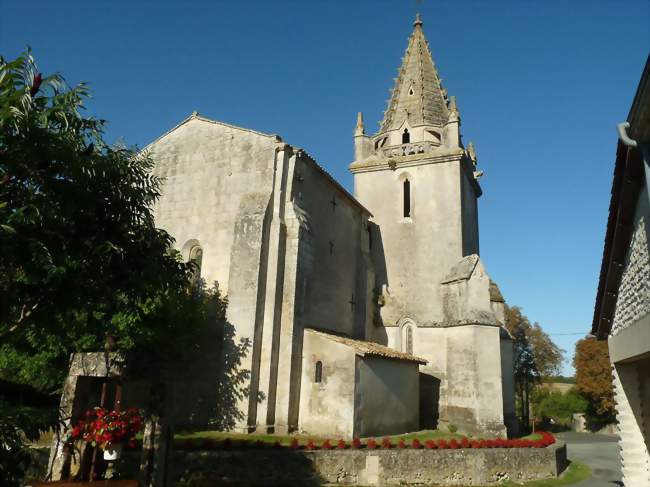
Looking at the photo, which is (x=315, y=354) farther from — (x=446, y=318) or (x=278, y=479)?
(x=446, y=318)

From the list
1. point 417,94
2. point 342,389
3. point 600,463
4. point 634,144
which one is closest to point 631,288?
point 634,144

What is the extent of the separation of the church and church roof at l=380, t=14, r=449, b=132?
0.09 m

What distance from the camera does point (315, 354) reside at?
18.7 m

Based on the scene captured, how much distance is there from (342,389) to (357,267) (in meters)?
8.72

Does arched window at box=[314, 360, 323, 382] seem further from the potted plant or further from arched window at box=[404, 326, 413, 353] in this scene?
the potted plant

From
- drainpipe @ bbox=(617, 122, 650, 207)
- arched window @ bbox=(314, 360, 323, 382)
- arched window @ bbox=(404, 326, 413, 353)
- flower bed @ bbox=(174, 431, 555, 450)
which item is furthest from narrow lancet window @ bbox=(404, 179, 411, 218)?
drainpipe @ bbox=(617, 122, 650, 207)

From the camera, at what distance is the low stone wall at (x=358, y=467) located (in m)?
13.4

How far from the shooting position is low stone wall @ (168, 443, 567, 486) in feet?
43.9

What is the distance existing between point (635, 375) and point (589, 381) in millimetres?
39401

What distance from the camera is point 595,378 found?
148 feet

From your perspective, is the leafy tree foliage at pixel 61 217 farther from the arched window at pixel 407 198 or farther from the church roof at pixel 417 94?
the church roof at pixel 417 94

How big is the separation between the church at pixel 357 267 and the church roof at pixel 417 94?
0.09 metres

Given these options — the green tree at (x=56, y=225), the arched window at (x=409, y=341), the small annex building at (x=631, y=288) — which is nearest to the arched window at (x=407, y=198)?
the arched window at (x=409, y=341)

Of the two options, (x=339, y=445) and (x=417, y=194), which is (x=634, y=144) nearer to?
(x=339, y=445)
